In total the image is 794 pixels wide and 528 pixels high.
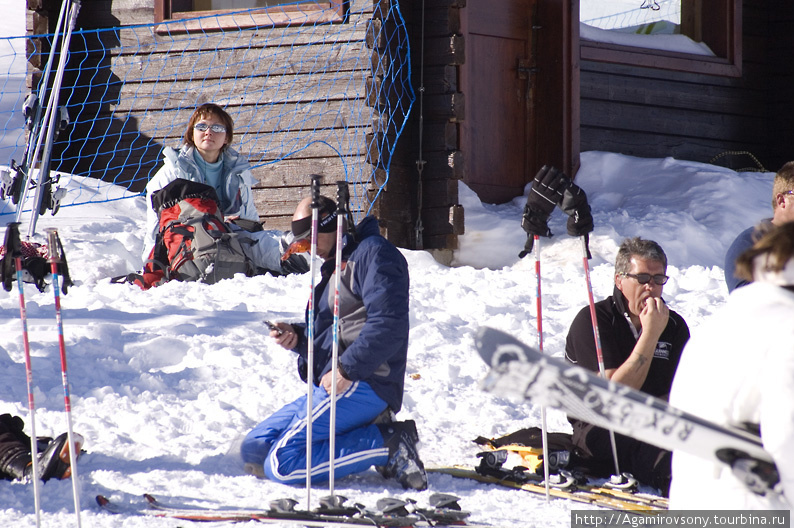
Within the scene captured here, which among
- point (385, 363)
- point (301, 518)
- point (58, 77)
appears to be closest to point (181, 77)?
point (58, 77)

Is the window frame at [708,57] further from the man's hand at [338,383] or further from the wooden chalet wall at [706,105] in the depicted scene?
the man's hand at [338,383]

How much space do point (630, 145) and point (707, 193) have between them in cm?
124

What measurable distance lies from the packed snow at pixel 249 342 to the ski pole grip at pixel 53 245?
3.05ft

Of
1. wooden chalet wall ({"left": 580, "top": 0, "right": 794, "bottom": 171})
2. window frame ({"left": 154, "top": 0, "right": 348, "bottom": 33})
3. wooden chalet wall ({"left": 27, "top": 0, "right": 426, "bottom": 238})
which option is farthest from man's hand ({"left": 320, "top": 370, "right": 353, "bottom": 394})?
wooden chalet wall ({"left": 580, "top": 0, "right": 794, "bottom": 171})

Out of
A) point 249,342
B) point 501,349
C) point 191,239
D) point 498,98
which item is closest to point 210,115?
point 191,239

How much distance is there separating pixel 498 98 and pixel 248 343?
14.9 feet

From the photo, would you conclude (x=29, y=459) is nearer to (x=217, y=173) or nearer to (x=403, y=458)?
(x=403, y=458)

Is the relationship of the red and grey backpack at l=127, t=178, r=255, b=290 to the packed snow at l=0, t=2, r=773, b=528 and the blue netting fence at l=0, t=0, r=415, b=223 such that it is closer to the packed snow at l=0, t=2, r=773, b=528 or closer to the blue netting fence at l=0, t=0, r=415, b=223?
the packed snow at l=0, t=2, r=773, b=528

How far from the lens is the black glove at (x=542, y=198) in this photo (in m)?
4.18

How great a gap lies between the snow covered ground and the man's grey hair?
1.09 meters

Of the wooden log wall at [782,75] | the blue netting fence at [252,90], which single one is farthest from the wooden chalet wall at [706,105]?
the blue netting fence at [252,90]

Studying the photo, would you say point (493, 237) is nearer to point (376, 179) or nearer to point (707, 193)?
point (376, 179)

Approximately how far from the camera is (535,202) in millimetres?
4211

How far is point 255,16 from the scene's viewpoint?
9445mm
